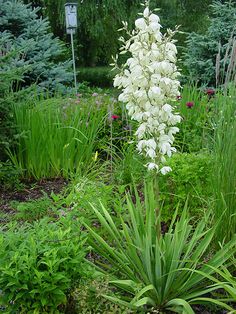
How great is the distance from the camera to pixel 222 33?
9289 millimetres

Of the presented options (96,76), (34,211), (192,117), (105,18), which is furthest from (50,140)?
(96,76)

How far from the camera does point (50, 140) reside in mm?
5031

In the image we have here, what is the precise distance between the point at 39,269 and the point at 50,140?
2.83m

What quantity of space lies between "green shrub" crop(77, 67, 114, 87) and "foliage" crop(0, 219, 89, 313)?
1436 cm

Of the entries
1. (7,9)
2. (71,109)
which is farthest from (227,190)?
(7,9)

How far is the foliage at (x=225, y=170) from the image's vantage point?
2.89 m

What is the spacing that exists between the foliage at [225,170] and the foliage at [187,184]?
23.7 inches

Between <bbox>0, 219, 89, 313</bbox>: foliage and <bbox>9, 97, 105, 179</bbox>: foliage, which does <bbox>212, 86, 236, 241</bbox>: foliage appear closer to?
<bbox>0, 219, 89, 313</bbox>: foliage

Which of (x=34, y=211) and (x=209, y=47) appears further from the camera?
(x=209, y=47)

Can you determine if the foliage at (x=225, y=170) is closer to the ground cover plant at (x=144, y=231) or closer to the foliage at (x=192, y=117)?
the ground cover plant at (x=144, y=231)

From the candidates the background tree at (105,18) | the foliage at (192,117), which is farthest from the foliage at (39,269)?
the background tree at (105,18)

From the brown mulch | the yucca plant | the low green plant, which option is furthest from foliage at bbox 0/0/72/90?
the yucca plant

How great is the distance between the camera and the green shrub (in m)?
16.6

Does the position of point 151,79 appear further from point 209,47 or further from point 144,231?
point 209,47
